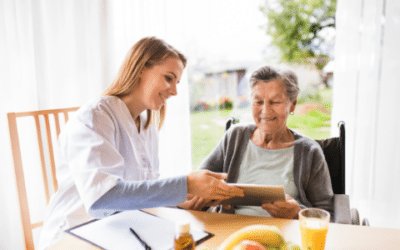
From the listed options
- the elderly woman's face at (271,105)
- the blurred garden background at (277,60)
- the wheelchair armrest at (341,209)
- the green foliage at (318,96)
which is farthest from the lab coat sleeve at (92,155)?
the green foliage at (318,96)

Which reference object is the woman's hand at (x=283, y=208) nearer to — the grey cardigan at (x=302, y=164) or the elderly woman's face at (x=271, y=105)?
the grey cardigan at (x=302, y=164)

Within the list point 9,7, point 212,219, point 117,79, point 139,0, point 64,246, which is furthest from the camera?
point 139,0

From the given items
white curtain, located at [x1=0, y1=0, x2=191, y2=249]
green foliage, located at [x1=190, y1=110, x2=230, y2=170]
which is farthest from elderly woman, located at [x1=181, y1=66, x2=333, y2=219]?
green foliage, located at [x1=190, y1=110, x2=230, y2=170]

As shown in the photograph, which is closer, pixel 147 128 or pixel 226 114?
pixel 147 128

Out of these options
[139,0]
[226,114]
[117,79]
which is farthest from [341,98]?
[139,0]

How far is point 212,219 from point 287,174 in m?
0.53

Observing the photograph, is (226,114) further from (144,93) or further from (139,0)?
(144,93)

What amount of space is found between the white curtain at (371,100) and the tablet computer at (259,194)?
1187 mm

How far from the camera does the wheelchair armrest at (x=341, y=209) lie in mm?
1047

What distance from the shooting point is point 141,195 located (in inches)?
34.0

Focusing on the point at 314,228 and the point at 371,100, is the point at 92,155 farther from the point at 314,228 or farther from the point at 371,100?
the point at 371,100

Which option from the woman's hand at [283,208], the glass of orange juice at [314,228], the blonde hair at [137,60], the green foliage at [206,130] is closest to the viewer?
the glass of orange juice at [314,228]

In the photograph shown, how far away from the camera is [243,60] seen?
8.46 feet

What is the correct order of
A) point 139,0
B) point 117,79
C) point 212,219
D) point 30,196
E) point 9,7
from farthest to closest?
point 139,0
point 30,196
point 9,7
point 117,79
point 212,219
